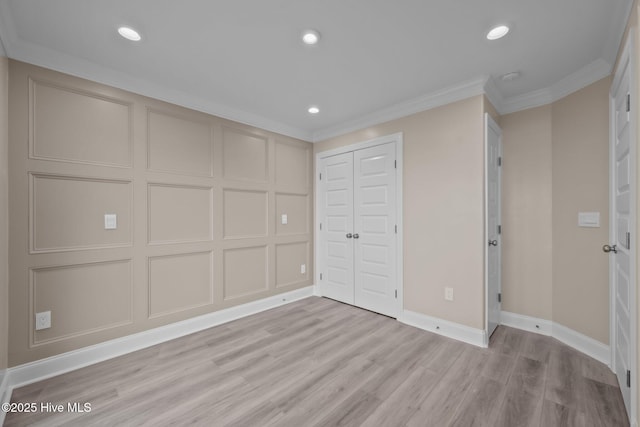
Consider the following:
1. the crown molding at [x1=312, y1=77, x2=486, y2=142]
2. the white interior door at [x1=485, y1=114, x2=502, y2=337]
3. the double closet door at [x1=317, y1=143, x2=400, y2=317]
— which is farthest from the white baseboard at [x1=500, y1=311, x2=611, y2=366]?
the crown molding at [x1=312, y1=77, x2=486, y2=142]

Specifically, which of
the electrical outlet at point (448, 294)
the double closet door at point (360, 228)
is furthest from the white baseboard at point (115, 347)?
the electrical outlet at point (448, 294)

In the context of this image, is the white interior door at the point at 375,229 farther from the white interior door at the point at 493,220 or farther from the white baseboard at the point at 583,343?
the white baseboard at the point at 583,343

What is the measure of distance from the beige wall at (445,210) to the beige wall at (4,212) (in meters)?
3.47

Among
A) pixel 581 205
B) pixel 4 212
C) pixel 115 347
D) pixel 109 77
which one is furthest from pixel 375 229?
pixel 4 212

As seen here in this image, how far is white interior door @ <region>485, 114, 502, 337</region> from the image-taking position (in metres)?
2.63

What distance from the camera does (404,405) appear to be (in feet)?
5.83

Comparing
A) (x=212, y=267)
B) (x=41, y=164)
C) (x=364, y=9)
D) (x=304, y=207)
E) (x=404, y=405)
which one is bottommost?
(x=404, y=405)

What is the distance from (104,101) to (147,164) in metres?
0.62

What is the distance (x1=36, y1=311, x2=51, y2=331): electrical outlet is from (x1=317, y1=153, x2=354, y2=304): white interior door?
302 centimetres

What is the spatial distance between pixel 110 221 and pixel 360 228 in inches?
109

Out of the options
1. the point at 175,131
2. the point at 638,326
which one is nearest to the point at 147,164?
the point at 175,131

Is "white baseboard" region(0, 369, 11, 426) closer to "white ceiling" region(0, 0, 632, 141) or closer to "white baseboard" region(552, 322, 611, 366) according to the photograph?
"white ceiling" region(0, 0, 632, 141)

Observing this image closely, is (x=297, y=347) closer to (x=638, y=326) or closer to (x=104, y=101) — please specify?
(x=638, y=326)

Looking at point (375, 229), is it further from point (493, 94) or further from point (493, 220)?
point (493, 94)
